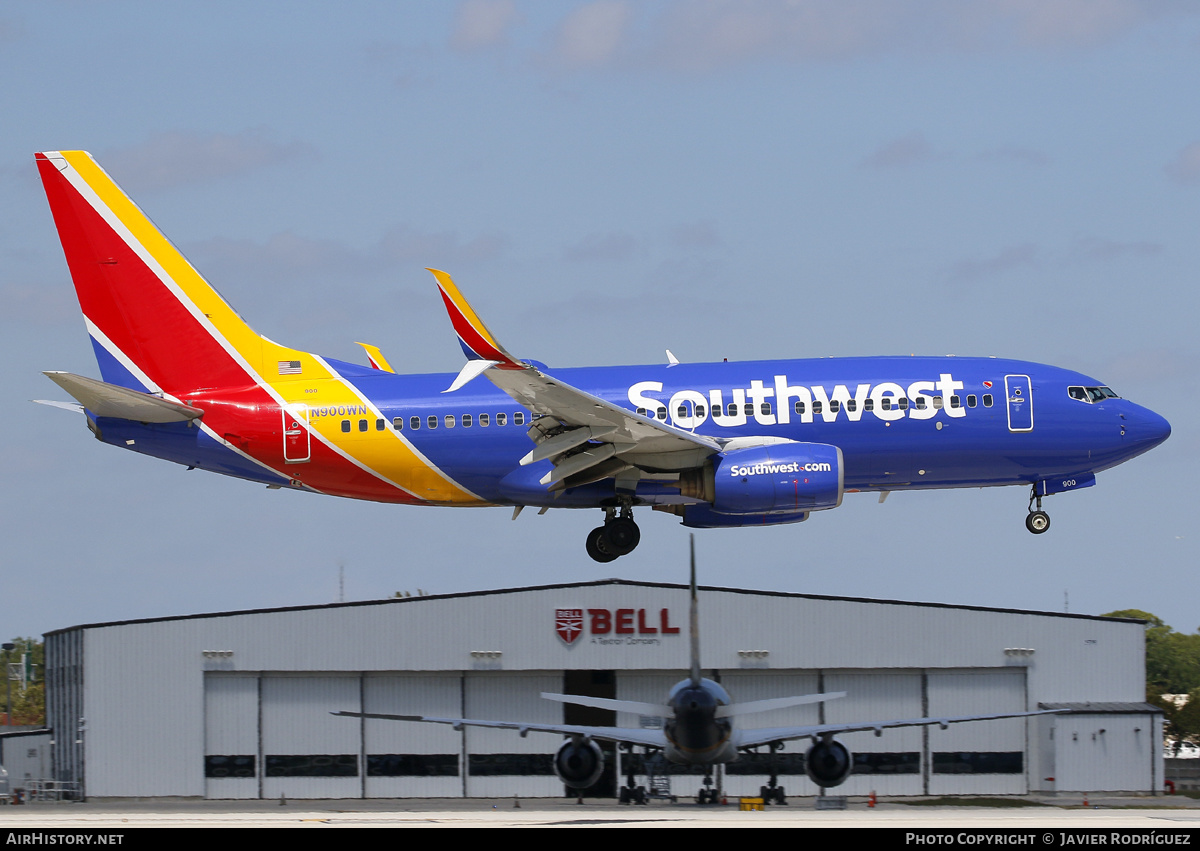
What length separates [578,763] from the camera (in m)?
48.0

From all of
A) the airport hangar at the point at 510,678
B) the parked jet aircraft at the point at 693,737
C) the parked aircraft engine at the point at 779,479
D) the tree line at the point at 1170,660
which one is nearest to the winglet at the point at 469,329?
the parked aircraft engine at the point at 779,479

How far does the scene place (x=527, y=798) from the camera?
67062 mm

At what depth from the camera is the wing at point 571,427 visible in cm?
3984

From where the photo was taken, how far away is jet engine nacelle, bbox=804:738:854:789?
48.5 meters

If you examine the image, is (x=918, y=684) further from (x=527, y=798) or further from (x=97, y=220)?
(x=97, y=220)

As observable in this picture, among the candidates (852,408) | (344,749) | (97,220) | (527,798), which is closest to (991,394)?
(852,408)

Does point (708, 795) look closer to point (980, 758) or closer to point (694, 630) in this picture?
point (694, 630)

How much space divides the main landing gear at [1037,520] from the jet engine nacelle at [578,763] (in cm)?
1378

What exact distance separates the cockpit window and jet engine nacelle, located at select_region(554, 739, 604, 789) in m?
16.7

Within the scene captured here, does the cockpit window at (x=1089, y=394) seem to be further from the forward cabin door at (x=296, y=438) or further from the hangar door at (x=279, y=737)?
the hangar door at (x=279, y=737)

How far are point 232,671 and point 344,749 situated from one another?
18.9ft

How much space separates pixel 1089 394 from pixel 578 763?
17.7 meters

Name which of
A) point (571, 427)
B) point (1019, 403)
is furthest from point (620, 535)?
point (1019, 403)

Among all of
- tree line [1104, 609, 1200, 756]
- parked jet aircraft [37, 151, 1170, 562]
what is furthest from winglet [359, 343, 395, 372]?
tree line [1104, 609, 1200, 756]
